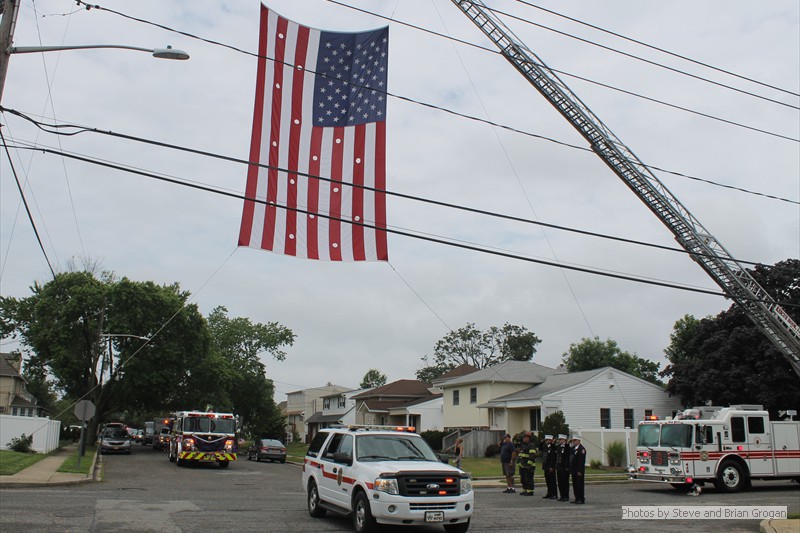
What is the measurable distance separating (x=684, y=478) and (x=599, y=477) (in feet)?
20.8

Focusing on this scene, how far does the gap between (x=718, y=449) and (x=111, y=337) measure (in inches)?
1586

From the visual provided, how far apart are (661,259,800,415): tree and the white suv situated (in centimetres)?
2894

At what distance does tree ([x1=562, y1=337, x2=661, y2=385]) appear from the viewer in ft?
272

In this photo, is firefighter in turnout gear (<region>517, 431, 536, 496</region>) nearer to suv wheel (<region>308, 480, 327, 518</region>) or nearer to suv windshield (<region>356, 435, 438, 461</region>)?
suv windshield (<region>356, 435, 438, 461</region>)

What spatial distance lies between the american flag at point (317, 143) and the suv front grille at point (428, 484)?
575cm

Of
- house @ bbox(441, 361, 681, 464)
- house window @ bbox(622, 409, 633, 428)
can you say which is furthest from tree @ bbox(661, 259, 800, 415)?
house window @ bbox(622, 409, 633, 428)

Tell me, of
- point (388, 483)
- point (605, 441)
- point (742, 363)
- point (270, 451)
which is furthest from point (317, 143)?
point (742, 363)

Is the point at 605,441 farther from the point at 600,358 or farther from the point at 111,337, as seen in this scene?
the point at 600,358

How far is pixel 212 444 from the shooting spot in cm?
3183

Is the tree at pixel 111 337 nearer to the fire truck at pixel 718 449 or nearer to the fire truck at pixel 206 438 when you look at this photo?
the fire truck at pixel 206 438

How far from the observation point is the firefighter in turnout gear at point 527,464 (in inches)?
786

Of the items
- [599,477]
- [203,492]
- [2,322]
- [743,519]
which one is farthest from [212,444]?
[2,322]

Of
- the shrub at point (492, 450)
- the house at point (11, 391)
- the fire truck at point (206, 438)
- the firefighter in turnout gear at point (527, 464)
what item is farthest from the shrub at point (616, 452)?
the house at point (11, 391)

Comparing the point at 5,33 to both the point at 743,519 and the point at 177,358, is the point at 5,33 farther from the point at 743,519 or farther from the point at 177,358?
the point at 177,358
